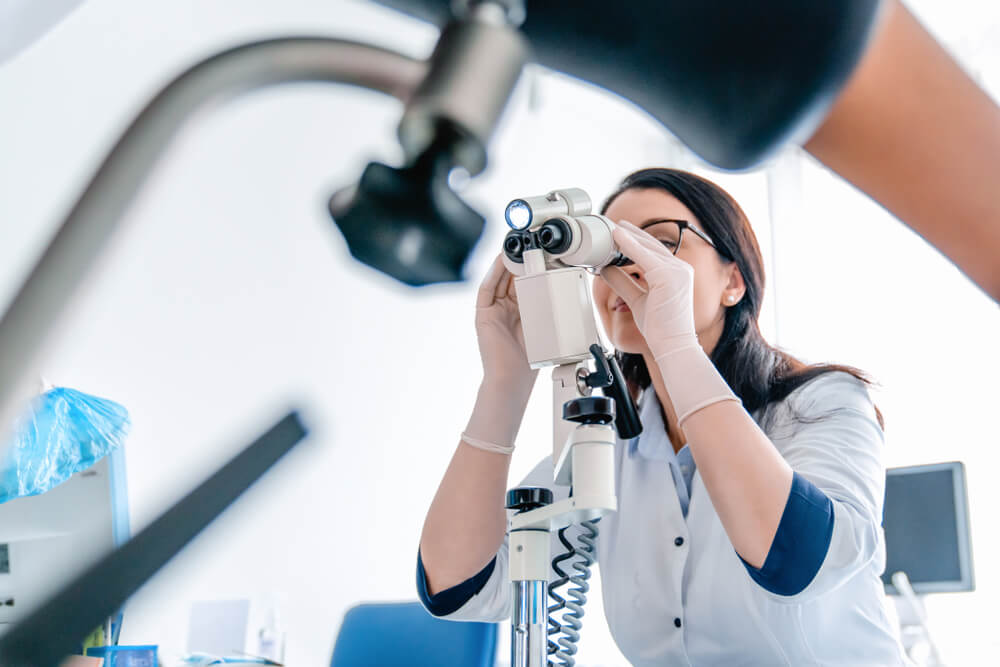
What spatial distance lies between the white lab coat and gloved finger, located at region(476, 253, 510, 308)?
12.9 inches

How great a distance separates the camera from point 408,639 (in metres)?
2.22

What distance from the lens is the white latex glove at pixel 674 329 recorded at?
1140mm

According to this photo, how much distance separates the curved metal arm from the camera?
138 millimetres

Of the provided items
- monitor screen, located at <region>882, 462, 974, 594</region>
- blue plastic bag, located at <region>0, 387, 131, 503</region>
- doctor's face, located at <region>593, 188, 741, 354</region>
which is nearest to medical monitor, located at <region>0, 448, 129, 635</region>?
blue plastic bag, located at <region>0, 387, 131, 503</region>

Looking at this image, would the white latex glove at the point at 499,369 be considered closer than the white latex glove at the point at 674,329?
No

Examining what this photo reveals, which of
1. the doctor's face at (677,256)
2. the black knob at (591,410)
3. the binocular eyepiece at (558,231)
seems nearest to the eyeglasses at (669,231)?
the doctor's face at (677,256)

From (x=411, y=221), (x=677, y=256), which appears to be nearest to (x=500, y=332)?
(x=677, y=256)

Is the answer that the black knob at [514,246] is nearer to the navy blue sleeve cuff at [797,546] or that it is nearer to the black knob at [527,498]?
the black knob at [527,498]

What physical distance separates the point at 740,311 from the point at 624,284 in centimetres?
48

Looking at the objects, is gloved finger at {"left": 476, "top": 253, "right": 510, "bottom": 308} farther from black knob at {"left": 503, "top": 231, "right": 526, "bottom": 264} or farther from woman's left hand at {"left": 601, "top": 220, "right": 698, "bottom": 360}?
black knob at {"left": 503, "top": 231, "right": 526, "bottom": 264}

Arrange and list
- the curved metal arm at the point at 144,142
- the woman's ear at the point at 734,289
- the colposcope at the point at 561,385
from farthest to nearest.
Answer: the woman's ear at the point at 734,289
the colposcope at the point at 561,385
the curved metal arm at the point at 144,142

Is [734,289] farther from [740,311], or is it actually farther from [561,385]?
[561,385]

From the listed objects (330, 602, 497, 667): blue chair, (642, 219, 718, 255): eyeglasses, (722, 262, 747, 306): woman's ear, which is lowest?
(330, 602, 497, 667): blue chair

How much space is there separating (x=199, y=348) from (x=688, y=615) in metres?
2.01
